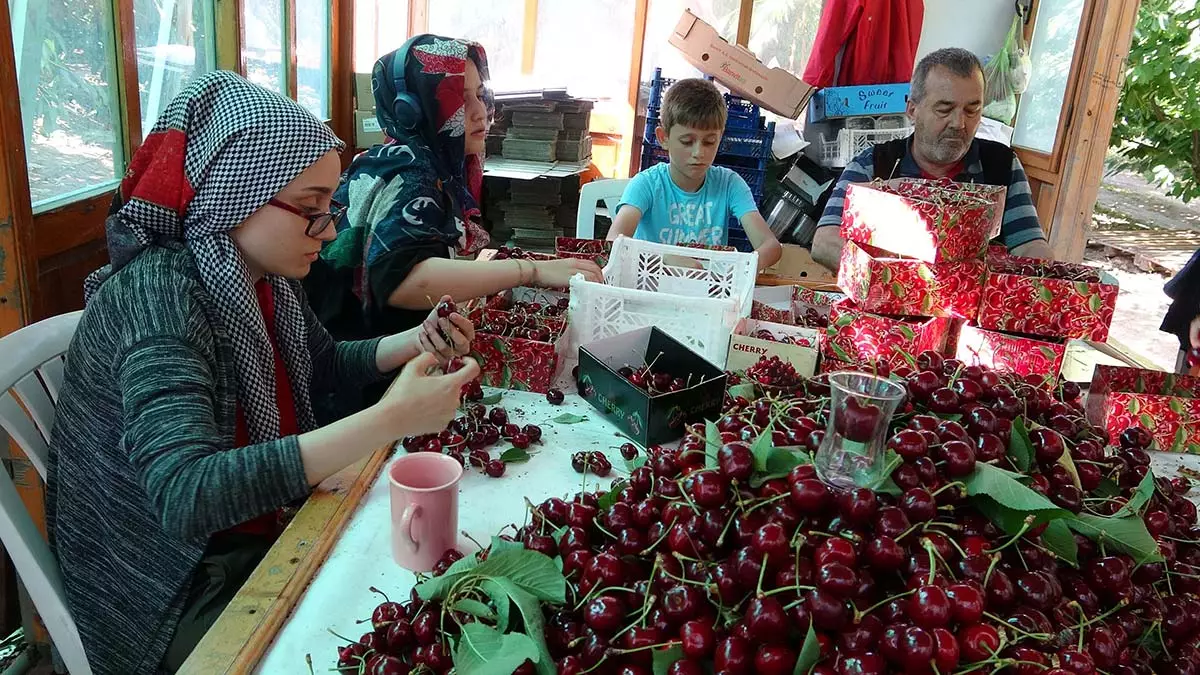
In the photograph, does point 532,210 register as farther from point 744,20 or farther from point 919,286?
point 919,286

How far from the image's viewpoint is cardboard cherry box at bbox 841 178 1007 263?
1.57 m

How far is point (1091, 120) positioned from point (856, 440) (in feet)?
13.6

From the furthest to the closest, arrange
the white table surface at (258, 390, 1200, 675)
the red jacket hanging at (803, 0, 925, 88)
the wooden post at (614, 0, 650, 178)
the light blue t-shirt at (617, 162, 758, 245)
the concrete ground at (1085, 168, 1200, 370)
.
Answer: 1. the concrete ground at (1085, 168, 1200, 370)
2. the wooden post at (614, 0, 650, 178)
3. the red jacket hanging at (803, 0, 925, 88)
4. the light blue t-shirt at (617, 162, 758, 245)
5. the white table surface at (258, 390, 1200, 675)

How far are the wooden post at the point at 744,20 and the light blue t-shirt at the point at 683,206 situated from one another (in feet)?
7.29

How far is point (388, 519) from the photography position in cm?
117

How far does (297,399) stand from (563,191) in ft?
11.5

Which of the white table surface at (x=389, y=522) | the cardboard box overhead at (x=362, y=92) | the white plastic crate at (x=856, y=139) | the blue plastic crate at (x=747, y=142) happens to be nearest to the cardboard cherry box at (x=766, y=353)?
the white table surface at (x=389, y=522)

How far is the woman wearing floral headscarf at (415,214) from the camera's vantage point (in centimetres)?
198

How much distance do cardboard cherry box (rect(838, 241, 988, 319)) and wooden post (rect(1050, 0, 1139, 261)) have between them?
10.5 feet

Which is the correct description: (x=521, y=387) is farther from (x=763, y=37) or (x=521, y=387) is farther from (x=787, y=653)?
(x=763, y=37)

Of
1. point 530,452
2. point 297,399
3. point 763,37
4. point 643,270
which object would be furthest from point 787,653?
point 763,37

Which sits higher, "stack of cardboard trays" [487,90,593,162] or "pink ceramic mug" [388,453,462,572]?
"stack of cardboard trays" [487,90,593,162]

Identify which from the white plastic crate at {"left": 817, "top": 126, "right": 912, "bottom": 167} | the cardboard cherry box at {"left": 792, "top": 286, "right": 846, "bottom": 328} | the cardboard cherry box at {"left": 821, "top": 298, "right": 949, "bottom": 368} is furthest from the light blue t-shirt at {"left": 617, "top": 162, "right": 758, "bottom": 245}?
the white plastic crate at {"left": 817, "top": 126, "right": 912, "bottom": 167}

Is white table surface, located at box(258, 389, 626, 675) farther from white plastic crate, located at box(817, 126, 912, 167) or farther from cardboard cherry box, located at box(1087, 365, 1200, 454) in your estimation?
white plastic crate, located at box(817, 126, 912, 167)
